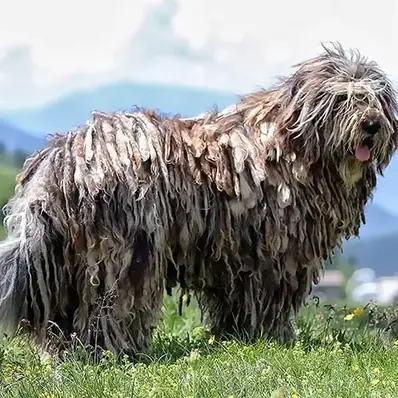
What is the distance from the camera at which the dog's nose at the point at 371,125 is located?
801cm

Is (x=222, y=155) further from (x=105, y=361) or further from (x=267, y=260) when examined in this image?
(x=105, y=361)

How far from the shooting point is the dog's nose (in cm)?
801

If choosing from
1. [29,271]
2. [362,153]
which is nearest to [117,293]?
[29,271]

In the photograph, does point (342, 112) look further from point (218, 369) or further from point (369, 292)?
point (369, 292)

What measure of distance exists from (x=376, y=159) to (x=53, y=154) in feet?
6.95

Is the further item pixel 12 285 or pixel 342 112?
pixel 342 112

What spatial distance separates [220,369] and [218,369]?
0.05 ft

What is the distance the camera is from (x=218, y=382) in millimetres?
6383

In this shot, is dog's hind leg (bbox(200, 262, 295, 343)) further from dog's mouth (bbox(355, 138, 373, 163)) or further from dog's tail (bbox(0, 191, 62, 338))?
dog's tail (bbox(0, 191, 62, 338))

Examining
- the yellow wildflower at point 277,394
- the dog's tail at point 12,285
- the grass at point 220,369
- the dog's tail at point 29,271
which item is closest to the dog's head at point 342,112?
the grass at point 220,369

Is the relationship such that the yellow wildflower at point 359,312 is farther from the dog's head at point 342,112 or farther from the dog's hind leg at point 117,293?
the dog's hind leg at point 117,293

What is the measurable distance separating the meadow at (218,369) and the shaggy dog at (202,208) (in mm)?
296

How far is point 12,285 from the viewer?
7.73 metres

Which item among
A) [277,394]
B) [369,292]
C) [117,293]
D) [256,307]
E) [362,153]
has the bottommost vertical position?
[369,292]
